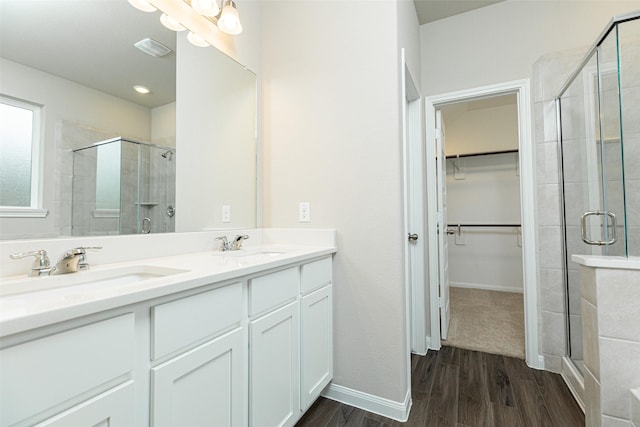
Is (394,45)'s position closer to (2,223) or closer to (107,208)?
(107,208)

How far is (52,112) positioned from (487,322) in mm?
3475

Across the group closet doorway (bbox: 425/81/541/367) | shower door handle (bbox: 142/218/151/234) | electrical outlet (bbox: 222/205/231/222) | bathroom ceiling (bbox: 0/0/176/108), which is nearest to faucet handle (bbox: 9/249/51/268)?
shower door handle (bbox: 142/218/151/234)

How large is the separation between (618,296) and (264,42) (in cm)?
240

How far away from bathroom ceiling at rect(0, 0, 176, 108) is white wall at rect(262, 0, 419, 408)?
0.78 metres

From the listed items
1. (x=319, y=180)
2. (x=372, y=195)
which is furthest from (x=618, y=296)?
(x=319, y=180)

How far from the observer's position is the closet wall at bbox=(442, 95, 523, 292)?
12.9 feet

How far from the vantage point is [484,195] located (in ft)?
13.5

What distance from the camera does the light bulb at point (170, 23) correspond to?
1361mm

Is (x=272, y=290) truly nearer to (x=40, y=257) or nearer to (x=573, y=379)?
(x=40, y=257)

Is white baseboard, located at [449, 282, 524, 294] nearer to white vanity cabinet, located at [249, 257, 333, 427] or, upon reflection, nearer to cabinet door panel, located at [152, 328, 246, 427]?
white vanity cabinet, located at [249, 257, 333, 427]

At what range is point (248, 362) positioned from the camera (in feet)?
3.52

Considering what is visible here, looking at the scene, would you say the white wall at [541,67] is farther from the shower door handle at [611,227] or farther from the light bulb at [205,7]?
the light bulb at [205,7]

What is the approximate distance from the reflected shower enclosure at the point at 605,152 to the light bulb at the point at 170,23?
2127mm

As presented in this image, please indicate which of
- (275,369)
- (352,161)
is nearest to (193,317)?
(275,369)
